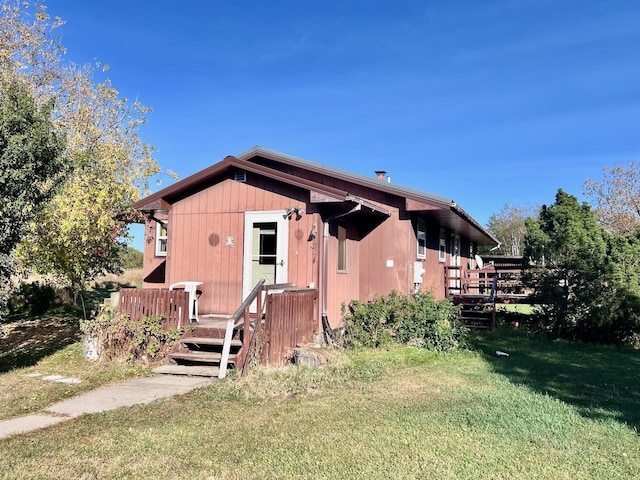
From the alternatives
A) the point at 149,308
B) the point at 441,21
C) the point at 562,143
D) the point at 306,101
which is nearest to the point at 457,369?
the point at 149,308

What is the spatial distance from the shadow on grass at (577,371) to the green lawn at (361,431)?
4 centimetres

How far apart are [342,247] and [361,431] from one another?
603 centimetres

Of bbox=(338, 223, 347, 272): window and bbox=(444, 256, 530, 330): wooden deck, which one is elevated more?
bbox=(338, 223, 347, 272): window

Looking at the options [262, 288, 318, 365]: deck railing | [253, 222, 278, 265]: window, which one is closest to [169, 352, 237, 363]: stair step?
[262, 288, 318, 365]: deck railing

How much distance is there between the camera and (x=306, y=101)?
16.3 metres

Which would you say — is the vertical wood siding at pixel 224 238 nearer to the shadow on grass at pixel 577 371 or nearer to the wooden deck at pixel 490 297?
the shadow on grass at pixel 577 371

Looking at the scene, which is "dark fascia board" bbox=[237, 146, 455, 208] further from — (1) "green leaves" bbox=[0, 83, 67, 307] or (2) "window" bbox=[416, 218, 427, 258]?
(1) "green leaves" bbox=[0, 83, 67, 307]

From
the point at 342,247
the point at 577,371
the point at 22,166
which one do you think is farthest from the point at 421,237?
the point at 22,166

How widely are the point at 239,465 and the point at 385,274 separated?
7.67 meters

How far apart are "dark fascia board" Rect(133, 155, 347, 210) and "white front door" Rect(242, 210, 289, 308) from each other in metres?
0.74

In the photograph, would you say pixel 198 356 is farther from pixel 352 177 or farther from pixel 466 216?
pixel 466 216

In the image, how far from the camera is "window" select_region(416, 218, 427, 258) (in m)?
11.8

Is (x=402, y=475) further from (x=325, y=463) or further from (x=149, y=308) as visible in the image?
(x=149, y=308)

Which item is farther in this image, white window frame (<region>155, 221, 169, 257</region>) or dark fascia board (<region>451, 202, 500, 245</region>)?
white window frame (<region>155, 221, 169, 257</region>)
